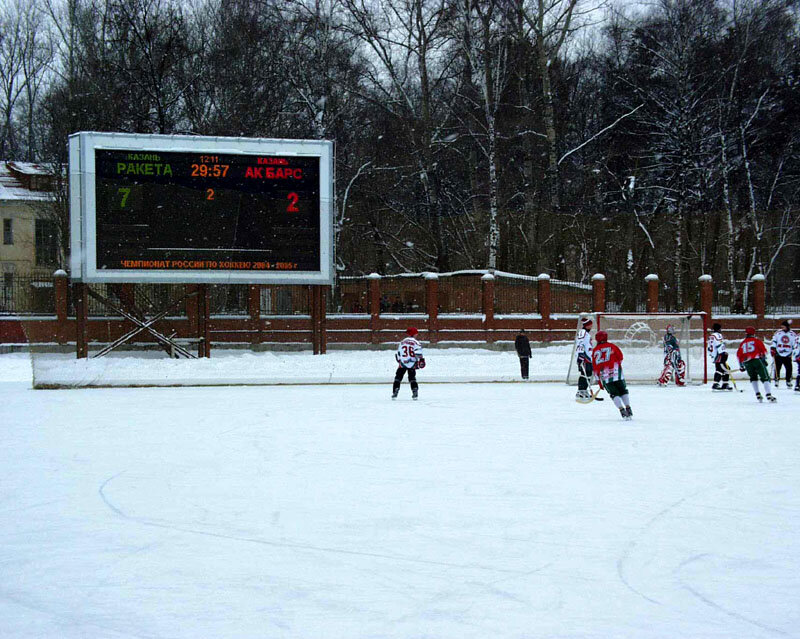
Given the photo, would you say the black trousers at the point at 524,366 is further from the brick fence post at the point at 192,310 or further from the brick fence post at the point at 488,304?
the brick fence post at the point at 192,310

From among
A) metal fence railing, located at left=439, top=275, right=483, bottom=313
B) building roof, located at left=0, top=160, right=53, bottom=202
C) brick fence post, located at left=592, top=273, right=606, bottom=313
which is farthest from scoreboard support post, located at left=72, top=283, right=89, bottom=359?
building roof, located at left=0, top=160, right=53, bottom=202

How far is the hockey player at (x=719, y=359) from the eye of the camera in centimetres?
2028

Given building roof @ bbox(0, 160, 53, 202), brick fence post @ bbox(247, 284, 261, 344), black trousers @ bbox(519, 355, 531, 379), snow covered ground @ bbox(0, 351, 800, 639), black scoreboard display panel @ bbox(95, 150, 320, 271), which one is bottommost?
snow covered ground @ bbox(0, 351, 800, 639)

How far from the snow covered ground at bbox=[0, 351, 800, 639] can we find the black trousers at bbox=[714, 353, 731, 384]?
21.5 ft

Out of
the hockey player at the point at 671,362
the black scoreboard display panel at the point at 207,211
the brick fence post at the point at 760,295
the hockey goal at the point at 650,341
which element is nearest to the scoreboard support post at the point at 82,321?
the black scoreboard display panel at the point at 207,211

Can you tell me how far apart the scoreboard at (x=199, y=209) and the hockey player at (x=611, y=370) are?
13.7m

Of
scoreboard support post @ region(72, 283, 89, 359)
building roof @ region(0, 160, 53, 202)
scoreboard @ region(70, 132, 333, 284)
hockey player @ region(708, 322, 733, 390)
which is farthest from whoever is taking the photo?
building roof @ region(0, 160, 53, 202)

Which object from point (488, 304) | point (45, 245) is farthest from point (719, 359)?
point (45, 245)

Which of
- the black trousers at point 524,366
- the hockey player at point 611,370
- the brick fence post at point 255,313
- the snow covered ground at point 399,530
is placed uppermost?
the brick fence post at point 255,313

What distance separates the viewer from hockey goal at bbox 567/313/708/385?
23.4 m

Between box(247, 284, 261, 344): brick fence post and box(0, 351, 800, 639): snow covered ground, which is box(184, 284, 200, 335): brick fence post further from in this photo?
box(0, 351, 800, 639): snow covered ground

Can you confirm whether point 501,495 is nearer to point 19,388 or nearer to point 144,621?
point 144,621

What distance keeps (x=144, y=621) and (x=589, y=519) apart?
3.81m

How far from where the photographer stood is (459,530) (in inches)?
277
